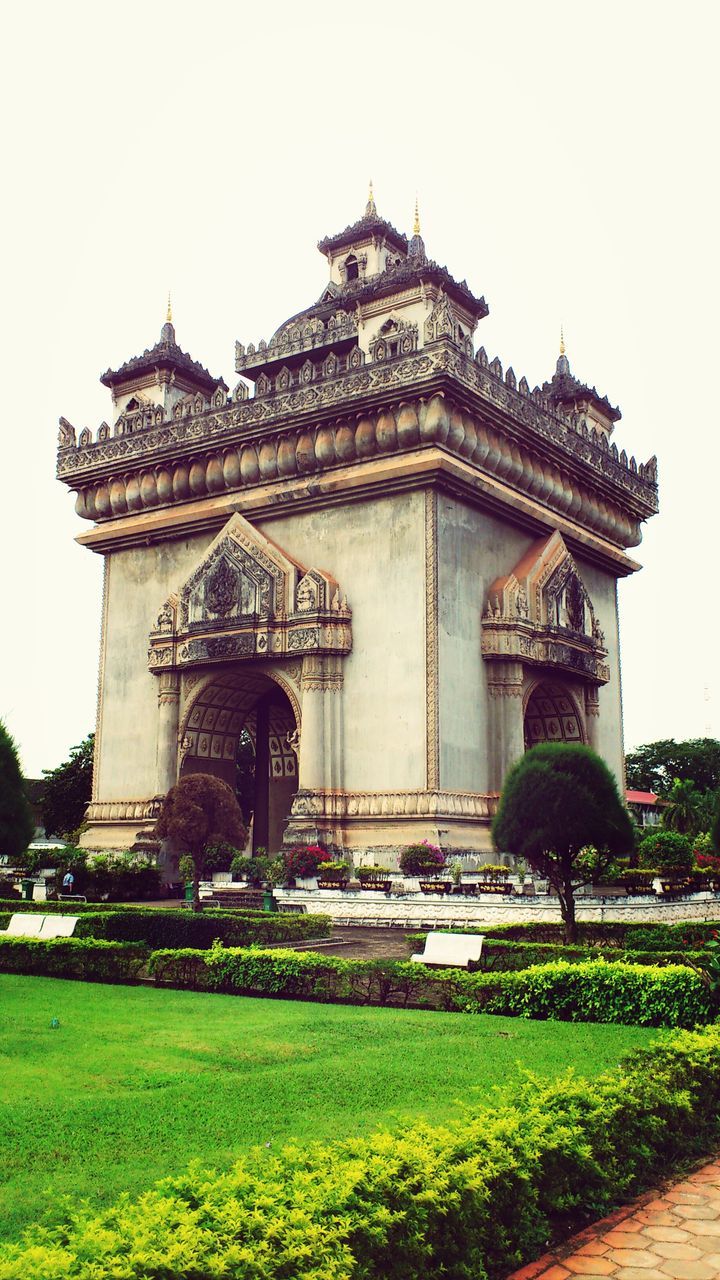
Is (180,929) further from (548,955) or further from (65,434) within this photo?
(65,434)

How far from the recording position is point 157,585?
28.9 m

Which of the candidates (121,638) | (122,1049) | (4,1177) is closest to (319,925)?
(122,1049)

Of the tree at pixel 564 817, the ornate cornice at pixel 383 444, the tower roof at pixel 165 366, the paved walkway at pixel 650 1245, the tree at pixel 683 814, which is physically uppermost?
the tower roof at pixel 165 366

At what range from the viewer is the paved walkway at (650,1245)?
419cm

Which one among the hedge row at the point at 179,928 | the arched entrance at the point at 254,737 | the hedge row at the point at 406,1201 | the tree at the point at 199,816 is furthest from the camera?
the arched entrance at the point at 254,737

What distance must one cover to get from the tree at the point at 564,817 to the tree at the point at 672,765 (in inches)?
2081

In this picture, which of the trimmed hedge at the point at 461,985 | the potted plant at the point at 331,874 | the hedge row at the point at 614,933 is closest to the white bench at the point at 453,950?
the trimmed hedge at the point at 461,985

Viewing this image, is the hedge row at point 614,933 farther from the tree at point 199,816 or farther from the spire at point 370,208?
the spire at point 370,208

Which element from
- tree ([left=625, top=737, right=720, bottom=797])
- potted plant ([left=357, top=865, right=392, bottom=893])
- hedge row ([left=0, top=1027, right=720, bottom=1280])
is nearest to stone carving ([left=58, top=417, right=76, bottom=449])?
potted plant ([left=357, top=865, right=392, bottom=893])

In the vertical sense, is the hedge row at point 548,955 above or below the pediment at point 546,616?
below

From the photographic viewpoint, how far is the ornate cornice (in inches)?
931

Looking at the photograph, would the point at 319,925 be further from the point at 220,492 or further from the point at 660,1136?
the point at 220,492

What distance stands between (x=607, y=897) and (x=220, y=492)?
14.4 m

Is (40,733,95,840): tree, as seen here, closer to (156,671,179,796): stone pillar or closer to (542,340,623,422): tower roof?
(156,671,179,796): stone pillar
